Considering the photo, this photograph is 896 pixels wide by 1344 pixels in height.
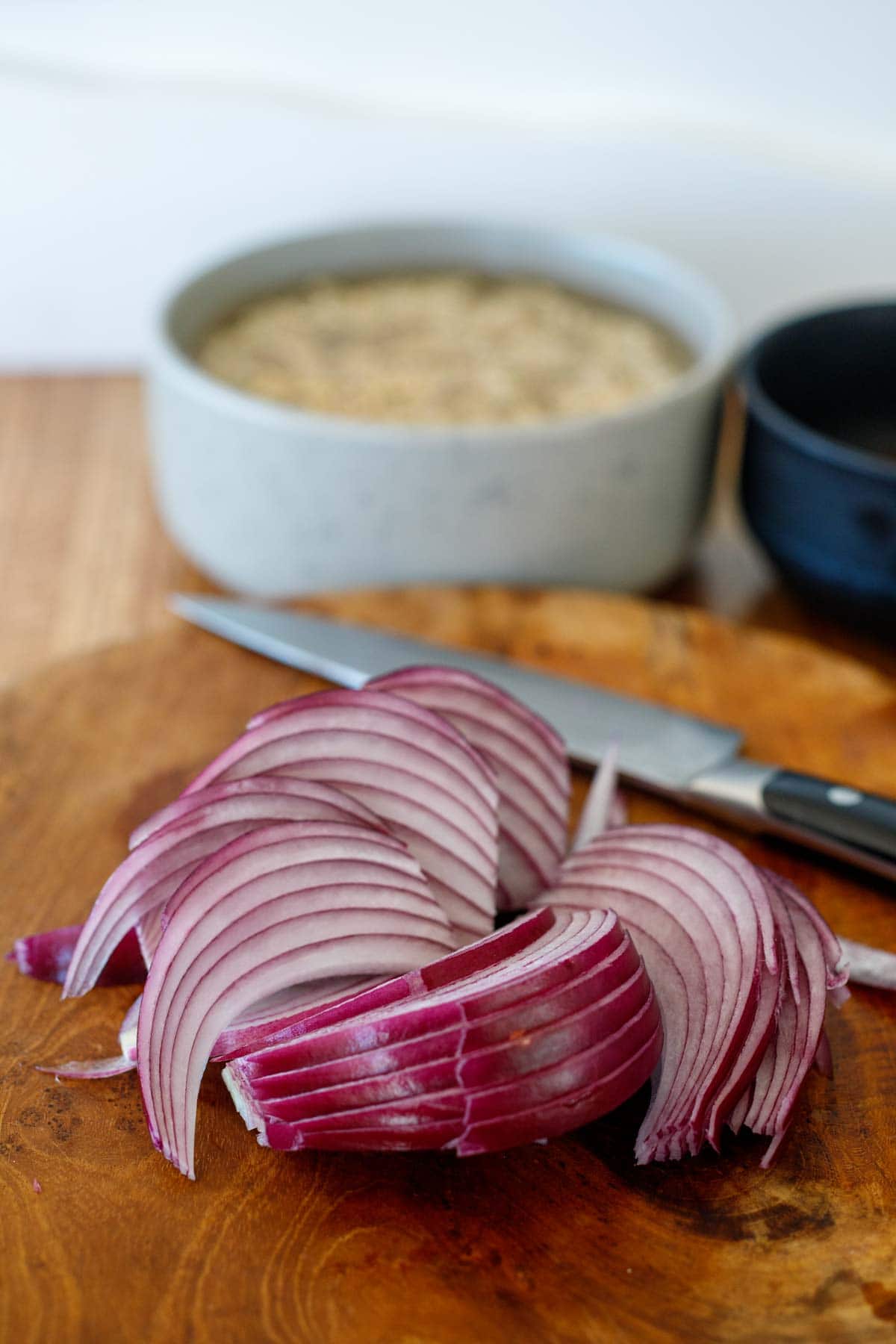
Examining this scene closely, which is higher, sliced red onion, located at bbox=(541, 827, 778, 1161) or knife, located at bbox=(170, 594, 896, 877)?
sliced red onion, located at bbox=(541, 827, 778, 1161)

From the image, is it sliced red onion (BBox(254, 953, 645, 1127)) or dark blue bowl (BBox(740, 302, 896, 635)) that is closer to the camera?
sliced red onion (BBox(254, 953, 645, 1127))

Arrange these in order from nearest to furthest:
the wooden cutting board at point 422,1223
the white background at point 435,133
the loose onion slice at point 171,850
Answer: the wooden cutting board at point 422,1223, the loose onion slice at point 171,850, the white background at point 435,133

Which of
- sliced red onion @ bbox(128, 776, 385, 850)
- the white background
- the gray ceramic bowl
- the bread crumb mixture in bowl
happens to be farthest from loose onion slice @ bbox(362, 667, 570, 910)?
the white background

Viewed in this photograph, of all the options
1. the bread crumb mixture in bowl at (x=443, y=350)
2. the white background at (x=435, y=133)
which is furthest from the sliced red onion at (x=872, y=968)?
the white background at (x=435, y=133)

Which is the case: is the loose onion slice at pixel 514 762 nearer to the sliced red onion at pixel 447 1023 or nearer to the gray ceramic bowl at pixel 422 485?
the sliced red onion at pixel 447 1023

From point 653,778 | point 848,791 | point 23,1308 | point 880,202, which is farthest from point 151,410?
point 880,202

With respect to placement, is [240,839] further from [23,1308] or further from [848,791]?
[848,791]

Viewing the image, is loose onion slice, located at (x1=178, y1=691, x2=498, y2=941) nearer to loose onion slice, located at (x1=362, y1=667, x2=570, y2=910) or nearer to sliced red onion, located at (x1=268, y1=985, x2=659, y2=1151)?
loose onion slice, located at (x1=362, y1=667, x2=570, y2=910)
